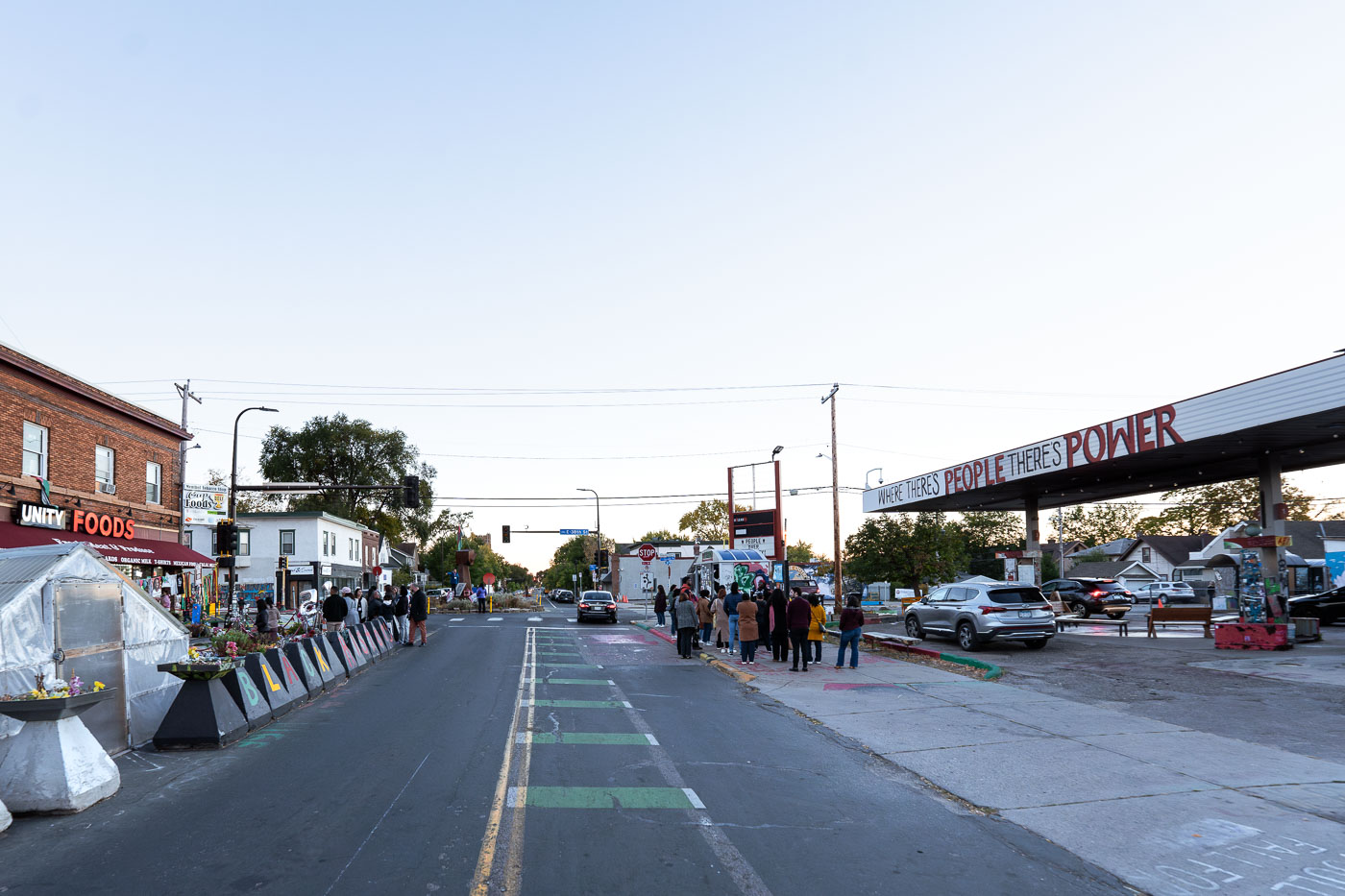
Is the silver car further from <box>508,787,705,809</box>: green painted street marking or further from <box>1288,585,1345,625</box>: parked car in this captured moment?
<box>508,787,705,809</box>: green painted street marking

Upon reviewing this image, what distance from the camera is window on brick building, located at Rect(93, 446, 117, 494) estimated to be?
1086 inches

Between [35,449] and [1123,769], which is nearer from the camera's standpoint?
[1123,769]

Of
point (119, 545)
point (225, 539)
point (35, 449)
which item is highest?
point (35, 449)

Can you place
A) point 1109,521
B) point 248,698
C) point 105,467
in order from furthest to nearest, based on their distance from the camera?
point 1109,521 → point 105,467 → point 248,698

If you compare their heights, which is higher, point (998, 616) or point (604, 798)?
point (998, 616)

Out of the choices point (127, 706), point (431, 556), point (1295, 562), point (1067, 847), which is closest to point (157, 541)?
point (127, 706)

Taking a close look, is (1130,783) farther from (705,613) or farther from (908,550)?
(908,550)

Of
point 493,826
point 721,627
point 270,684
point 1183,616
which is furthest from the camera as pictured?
point 1183,616

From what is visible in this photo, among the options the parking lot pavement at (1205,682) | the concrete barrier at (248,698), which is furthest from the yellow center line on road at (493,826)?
the parking lot pavement at (1205,682)

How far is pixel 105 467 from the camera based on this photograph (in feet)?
92.7

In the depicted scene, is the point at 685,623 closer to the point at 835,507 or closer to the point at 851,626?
the point at 851,626

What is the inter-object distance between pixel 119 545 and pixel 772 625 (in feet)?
66.6

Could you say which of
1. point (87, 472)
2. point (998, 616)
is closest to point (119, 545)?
point (87, 472)

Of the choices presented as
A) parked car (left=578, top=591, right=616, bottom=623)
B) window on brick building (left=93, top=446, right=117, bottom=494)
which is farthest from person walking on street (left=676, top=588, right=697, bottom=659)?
parked car (left=578, top=591, right=616, bottom=623)
